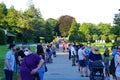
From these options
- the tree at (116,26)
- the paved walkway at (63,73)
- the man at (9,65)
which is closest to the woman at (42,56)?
the man at (9,65)

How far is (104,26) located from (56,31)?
2597cm

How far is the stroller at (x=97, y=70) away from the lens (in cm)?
1412

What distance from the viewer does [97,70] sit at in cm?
1428

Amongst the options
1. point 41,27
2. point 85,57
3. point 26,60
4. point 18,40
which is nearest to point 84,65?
point 85,57

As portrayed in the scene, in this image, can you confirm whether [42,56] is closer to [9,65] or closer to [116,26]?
[9,65]

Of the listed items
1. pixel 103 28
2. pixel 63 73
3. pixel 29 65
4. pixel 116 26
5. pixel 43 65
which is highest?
pixel 103 28

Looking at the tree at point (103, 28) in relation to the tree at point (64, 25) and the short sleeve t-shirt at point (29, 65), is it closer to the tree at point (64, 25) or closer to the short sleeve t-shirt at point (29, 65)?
the tree at point (64, 25)

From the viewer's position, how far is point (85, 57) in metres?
20.1

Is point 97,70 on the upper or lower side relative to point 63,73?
upper

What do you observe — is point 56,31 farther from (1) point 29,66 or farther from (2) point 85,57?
(1) point 29,66

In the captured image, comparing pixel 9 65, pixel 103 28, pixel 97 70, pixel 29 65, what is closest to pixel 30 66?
pixel 29 65

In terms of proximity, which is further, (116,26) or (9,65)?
(116,26)

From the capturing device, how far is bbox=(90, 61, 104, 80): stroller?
14125 mm

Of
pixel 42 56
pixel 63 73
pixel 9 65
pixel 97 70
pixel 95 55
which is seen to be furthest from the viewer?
pixel 63 73
